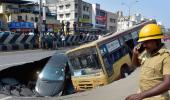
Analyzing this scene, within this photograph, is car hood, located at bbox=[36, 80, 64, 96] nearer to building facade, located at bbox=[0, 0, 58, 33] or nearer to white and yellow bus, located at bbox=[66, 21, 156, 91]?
white and yellow bus, located at bbox=[66, 21, 156, 91]

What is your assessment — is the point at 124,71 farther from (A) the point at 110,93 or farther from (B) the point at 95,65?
(A) the point at 110,93

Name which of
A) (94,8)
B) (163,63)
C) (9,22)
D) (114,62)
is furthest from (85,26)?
(163,63)

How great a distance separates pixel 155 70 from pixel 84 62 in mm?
8851

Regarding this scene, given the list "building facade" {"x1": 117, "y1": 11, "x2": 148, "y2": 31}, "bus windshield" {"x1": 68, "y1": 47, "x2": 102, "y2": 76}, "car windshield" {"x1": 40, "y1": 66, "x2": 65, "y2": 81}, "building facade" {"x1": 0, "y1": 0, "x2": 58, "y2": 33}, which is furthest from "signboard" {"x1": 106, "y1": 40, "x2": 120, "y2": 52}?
"building facade" {"x1": 0, "y1": 0, "x2": 58, "y2": 33}

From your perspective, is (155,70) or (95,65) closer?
(155,70)

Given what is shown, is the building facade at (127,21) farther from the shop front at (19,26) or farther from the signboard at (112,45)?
the signboard at (112,45)

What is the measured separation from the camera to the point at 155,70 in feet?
13.8

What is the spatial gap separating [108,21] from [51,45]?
112326 millimetres

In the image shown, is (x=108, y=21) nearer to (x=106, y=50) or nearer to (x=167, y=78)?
(x=106, y=50)

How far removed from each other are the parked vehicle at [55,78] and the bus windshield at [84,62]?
0.21m

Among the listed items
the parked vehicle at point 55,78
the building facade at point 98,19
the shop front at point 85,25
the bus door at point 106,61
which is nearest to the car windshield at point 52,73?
the parked vehicle at point 55,78

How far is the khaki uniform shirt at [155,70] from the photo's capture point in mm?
4156

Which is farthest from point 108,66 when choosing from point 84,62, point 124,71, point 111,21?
point 111,21

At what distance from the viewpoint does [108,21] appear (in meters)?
156
